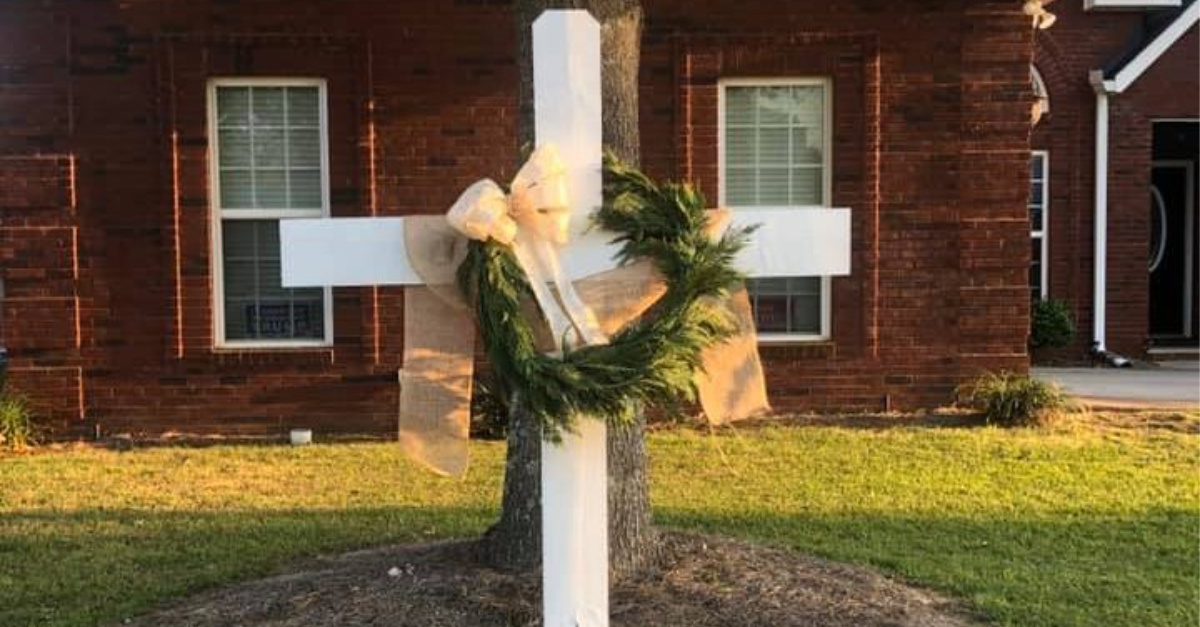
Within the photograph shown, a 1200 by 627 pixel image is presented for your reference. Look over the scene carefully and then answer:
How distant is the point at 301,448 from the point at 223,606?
403 cm

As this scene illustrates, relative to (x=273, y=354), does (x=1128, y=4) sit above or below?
above

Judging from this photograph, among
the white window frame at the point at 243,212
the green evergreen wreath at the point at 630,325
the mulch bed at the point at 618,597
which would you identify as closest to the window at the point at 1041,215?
the white window frame at the point at 243,212

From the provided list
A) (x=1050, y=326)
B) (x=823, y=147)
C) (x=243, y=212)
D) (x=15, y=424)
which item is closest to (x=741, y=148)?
(x=823, y=147)

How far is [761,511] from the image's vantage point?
6164mm

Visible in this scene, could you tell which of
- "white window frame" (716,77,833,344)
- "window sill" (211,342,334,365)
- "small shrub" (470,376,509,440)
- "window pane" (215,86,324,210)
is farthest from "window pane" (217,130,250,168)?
"white window frame" (716,77,833,344)

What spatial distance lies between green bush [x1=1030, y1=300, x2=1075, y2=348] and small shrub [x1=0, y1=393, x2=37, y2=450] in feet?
34.2

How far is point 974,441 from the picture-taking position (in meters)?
8.24

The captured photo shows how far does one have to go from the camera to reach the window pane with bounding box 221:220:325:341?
29.3 feet

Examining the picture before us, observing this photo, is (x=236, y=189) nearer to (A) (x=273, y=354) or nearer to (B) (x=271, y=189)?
(B) (x=271, y=189)

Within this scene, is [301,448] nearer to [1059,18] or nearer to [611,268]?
[611,268]

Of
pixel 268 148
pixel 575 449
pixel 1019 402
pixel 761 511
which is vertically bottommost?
pixel 761 511

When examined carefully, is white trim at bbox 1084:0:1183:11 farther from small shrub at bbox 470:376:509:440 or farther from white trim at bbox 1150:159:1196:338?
small shrub at bbox 470:376:509:440

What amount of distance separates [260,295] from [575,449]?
21.9 feet

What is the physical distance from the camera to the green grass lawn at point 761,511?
4895mm
